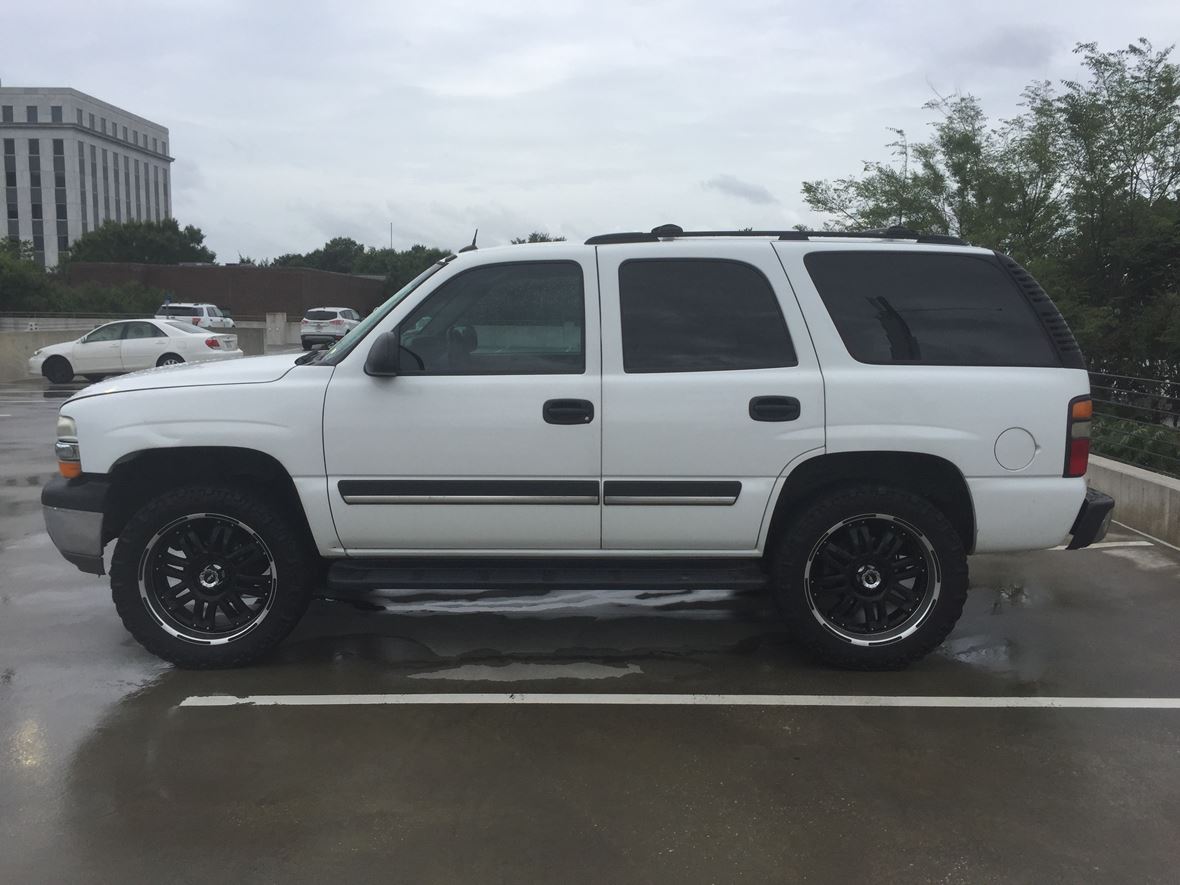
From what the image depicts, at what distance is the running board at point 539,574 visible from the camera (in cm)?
478

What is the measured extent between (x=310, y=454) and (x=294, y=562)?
0.52 metres

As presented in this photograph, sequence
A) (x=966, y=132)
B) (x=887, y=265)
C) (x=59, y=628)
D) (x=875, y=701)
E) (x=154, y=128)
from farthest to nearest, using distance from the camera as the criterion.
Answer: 1. (x=154, y=128)
2. (x=966, y=132)
3. (x=59, y=628)
4. (x=887, y=265)
5. (x=875, y=701)

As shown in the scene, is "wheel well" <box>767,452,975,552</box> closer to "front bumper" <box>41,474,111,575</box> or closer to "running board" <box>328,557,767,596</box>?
"running board" <box>328,557,767,596</box>

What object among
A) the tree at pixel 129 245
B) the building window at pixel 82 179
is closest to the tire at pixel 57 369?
the tree at pixel 129 245

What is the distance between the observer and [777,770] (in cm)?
388

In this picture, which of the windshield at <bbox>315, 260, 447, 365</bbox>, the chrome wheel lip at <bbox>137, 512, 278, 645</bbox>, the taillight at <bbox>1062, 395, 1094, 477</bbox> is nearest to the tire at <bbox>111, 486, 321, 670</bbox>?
the chrome wheel lip at <bbox>137, 512, 278, 645</bbox>

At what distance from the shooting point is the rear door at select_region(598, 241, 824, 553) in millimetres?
4688

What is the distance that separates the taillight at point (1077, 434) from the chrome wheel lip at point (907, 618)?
0.71m

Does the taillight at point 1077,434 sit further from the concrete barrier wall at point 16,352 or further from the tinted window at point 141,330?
the concrete barrier wall at point 16,352

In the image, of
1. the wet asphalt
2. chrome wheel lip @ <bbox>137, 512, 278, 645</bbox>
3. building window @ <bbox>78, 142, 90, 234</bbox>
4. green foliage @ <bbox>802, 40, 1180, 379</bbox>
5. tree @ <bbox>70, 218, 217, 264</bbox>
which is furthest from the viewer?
building window @ <bbox>78, 142, 90, 234</bbox>

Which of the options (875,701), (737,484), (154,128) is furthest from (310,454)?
(154,128)

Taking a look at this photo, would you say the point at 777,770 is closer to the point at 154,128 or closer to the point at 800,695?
the point at 800,695

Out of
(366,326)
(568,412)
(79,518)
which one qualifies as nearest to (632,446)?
(568,412)

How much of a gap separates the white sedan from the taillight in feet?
66.3
